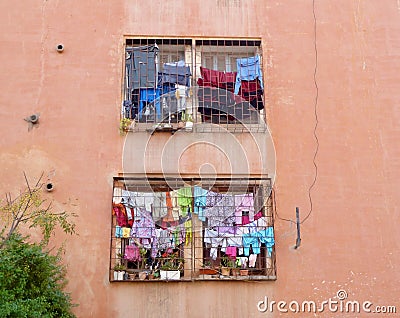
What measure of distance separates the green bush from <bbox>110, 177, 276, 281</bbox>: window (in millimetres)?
1262

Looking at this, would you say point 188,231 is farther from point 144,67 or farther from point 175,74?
point 144,67

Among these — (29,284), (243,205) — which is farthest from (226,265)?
(29,284)

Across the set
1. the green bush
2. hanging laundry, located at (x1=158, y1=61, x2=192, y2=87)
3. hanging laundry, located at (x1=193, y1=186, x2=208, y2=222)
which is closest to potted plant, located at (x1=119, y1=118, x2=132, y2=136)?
hanging laundry, located at (x1=158, y1=61, x2=192, y2=87)

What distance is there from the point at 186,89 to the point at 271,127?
1793 mm

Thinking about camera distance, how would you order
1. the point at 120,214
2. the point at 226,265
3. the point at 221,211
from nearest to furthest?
the point at 226,265, the point at 120,214, the point at 221,211

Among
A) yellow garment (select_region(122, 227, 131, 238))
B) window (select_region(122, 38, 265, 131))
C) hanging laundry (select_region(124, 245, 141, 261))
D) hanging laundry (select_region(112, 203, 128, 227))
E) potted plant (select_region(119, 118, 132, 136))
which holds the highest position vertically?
window (select_region(122, 38, 265, 131))

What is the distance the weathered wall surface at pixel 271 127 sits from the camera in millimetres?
Answer: 9797

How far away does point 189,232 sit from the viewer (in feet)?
33.3

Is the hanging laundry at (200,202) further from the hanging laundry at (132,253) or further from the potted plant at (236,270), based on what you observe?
the hanging laundry at (132,253)

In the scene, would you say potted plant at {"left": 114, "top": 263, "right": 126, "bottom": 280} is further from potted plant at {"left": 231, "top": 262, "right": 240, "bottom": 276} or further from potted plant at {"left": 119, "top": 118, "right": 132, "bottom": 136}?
potted plant at {"left": 119, "top": 118, "right": 132, "bottom": 136}

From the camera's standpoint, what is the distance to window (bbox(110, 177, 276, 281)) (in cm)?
993

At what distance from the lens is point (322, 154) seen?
10617mm

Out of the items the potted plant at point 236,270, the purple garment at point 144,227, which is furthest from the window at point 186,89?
the potted plant at point 236,270

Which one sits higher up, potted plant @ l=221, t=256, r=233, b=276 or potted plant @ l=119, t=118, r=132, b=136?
potted plant @ l=119, t=118, r=132, b=136
